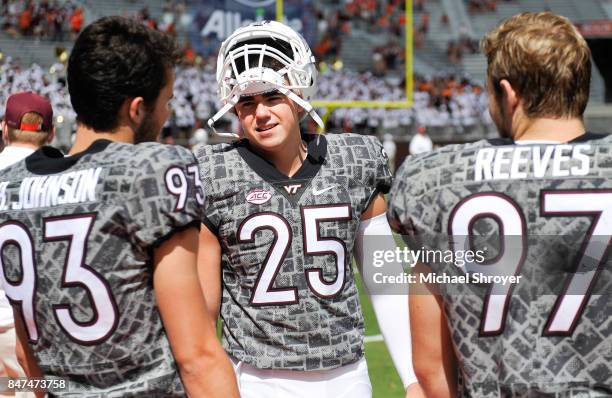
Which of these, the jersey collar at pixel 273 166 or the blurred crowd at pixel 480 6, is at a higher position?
the blurred crowd at pixel 480 6

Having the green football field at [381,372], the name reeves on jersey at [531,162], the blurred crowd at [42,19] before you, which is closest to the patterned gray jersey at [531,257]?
the name reeves on jersey at [531,162]

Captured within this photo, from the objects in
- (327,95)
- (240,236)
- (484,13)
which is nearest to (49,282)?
(240,236)

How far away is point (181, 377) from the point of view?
194 centimetres

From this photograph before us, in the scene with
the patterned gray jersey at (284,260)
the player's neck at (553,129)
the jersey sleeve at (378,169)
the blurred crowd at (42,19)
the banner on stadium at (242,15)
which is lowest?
the patterned gray jersey at (284,260)

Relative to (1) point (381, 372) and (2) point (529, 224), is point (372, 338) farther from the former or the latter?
(2) point (529, 224)

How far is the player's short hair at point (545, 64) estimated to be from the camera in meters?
1.82

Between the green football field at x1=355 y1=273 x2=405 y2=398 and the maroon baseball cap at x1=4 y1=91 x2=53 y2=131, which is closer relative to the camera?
the maroon baseball cap at x1=4 y1=91 x2=53 y2=131

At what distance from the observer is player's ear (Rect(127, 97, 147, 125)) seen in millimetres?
1975

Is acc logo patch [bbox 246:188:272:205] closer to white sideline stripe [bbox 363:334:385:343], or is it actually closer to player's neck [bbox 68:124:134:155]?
player's neck [bbox 68:124:134:155]

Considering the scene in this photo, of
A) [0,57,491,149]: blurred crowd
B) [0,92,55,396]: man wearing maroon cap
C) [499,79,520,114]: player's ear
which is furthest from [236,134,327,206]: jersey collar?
[0,57,491,149]: blurred crowd

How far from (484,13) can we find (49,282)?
34.6 metres

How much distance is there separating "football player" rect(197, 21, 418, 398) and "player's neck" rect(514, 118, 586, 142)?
2.71ft

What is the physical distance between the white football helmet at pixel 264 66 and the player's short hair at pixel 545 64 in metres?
0.86

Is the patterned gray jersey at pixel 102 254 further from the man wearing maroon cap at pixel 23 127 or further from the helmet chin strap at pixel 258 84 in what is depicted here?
the man wearing maroon cap at pixel 23 127
